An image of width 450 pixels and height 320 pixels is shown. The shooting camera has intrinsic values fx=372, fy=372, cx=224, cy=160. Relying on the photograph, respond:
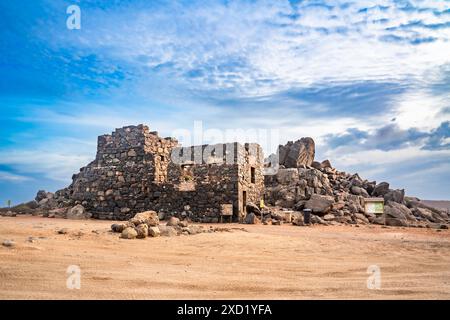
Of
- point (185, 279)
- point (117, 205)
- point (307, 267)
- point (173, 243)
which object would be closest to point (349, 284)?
point (307, 267)

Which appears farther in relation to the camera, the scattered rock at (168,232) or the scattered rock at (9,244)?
the scattered rock at (168,232)

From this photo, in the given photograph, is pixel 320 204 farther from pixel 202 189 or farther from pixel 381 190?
pixel 381 190

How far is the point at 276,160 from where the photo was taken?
82.1 feet

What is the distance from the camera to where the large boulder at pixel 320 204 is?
59.7ft

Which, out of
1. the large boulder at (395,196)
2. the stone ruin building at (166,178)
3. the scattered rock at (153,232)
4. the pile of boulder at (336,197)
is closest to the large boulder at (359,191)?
the pile of boulder at (336,197)

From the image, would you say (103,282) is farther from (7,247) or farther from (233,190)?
(233,190)

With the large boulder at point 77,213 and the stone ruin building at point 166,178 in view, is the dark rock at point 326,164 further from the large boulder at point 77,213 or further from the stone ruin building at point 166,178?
the large boulder at point 77,213

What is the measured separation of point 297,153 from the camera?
24.4 metres

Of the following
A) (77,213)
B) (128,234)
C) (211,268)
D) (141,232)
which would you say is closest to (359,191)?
(77,213)

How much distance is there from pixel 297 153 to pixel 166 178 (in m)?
9.30

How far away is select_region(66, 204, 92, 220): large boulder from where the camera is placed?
18.8 m

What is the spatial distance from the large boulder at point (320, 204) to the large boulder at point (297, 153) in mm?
5369

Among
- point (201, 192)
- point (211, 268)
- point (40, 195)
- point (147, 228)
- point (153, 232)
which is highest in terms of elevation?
point (201, 192)
